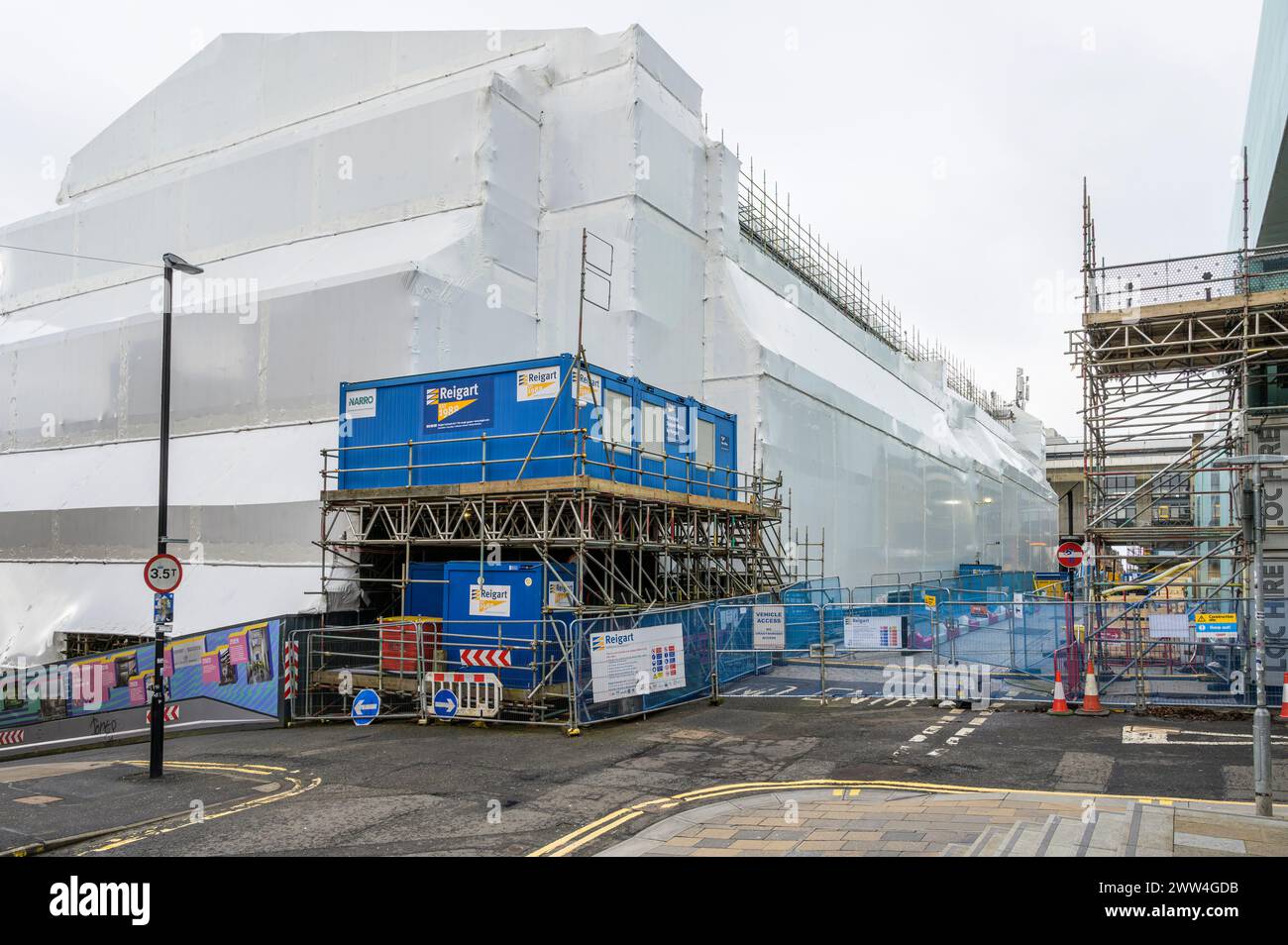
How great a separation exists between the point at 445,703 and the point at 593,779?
5.04 meters

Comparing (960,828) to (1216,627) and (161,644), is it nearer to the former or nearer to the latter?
(161,644)

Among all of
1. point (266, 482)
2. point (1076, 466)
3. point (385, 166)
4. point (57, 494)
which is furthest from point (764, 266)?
point (1076, 466)

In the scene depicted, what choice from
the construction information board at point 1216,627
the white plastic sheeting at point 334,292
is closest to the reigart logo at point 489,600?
the white plastic sheeting at point 334,292

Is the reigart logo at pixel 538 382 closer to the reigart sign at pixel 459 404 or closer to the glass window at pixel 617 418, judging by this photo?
the reigart sign at pixel 459 404

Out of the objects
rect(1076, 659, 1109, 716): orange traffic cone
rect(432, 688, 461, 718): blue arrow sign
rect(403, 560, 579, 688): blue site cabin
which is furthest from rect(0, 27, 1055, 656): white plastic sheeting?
rect(1076, 659, 1109, 716): orange traffic cone

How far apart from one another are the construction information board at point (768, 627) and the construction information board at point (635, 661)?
3.65 metres

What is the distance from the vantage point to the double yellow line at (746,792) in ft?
28.9

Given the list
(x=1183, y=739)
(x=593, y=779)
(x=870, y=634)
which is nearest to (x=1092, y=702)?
(x=1183, y=739)

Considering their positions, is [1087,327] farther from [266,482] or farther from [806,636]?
[266,482]

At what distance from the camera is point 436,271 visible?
22.9 m

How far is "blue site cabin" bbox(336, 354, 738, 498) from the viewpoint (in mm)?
17609

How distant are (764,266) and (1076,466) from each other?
238 feet
